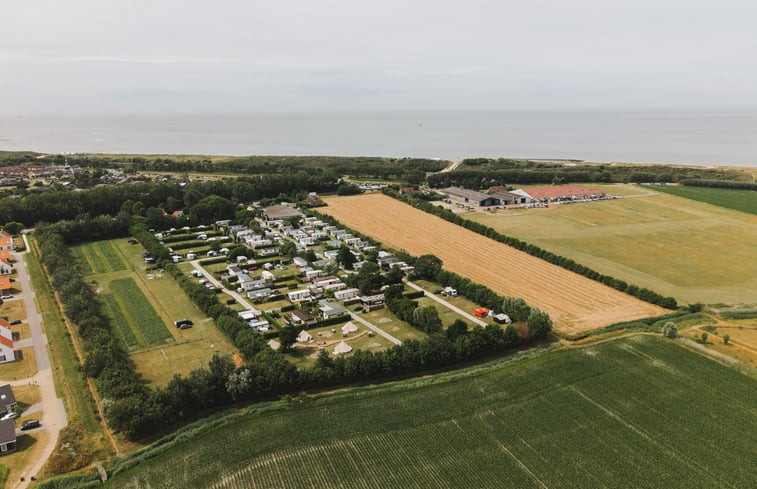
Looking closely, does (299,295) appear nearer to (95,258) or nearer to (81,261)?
(95,258)

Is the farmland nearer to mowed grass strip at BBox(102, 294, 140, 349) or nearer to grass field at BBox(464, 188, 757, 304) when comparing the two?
mowed grass strip at BBox(102, 294, 140, 349)

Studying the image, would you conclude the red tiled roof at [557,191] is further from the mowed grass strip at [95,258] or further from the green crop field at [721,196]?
the mowed grass strip at [95,258]

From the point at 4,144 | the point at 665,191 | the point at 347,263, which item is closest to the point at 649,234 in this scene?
the point at 665,191

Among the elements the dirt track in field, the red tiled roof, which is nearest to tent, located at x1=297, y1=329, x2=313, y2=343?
the dirt track in field

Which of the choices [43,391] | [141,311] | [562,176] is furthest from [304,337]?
[562,176]

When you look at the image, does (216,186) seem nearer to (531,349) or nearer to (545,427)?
(531,349)
